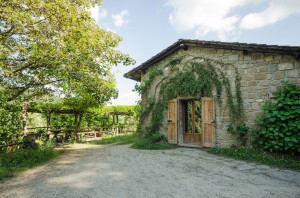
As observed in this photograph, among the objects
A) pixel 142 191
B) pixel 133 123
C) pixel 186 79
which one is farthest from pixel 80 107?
pixel 142 191

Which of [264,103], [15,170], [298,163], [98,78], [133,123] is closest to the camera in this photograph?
[15,170]

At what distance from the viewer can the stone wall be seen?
7113 millimetres

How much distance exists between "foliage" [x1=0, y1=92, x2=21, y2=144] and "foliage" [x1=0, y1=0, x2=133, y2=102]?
2.22 ft

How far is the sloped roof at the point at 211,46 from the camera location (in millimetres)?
6943

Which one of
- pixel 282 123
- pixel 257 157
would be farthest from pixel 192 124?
pixel 282 123

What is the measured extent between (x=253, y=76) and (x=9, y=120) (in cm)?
852

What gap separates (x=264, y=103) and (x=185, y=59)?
3.71m

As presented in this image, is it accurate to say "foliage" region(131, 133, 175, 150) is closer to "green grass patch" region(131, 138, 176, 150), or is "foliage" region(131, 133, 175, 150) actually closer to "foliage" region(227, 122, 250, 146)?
"green grass patch" region(131, 138, 176, 150)

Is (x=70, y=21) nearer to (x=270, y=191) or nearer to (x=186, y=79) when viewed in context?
(x=186, y=79)

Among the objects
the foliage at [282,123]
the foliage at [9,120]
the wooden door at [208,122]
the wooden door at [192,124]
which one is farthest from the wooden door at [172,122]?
the foliage at [9,120]

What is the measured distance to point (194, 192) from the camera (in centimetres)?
384

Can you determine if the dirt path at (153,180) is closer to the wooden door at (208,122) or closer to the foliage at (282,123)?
the foliage at (282,123)

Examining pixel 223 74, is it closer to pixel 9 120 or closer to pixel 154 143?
pixel 154 143

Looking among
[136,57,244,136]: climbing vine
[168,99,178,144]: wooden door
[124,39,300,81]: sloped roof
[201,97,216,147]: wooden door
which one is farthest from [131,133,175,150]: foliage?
[124,39,300,81]: sloped roof
